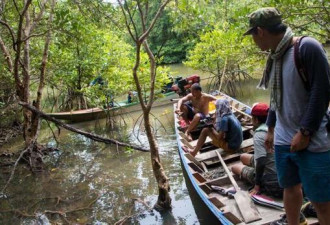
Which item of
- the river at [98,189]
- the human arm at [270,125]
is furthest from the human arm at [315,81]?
the river at [98,189]

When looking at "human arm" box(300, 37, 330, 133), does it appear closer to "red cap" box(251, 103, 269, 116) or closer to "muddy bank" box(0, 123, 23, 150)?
"red cap" box(251, 103, 269, 116)

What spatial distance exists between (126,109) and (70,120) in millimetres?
1980

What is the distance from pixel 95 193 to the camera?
628 centimetres

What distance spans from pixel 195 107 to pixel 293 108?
545cm

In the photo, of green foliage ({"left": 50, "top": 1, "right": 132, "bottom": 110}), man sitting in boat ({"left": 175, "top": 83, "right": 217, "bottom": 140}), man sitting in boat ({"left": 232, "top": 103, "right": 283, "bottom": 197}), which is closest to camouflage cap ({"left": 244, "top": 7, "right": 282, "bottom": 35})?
man sitting in boat ({"left": 232, "top": 103, "right": 283, "bottom": 197})

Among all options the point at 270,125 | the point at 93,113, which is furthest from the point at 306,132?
the point at 93,113

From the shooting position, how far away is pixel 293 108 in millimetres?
2059

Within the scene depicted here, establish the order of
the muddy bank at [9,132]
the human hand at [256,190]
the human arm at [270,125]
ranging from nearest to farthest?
the human arm at [270,125], the human hand at [256,190], the muddy bank at [9,132]

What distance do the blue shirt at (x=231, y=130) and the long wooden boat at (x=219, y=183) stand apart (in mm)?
163

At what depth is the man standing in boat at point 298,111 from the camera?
1.90 m

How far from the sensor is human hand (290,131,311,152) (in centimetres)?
197

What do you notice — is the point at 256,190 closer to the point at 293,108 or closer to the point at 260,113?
the point at 260,113

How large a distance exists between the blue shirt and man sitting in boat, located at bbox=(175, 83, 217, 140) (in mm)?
1326

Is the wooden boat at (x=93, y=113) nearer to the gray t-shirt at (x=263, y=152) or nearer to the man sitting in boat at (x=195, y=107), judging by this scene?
the man sitting in boat at (x=195, y=107)
